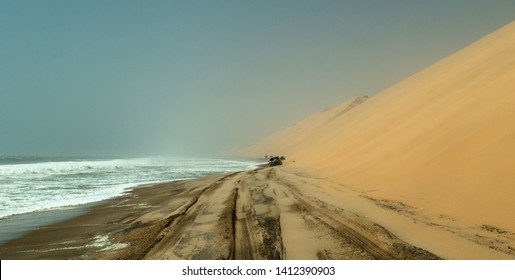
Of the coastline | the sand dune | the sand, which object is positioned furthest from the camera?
the sand dune

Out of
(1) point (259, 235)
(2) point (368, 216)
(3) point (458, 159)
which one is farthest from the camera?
(3) point (458, 159)

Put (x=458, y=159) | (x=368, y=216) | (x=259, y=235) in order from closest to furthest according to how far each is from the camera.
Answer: (x=259, y=235)
(x=368, y=216)
(x=458, y=159)

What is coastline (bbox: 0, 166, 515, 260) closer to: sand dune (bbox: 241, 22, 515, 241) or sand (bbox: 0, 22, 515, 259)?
sand (bbox: 0, 22, 515, 259)

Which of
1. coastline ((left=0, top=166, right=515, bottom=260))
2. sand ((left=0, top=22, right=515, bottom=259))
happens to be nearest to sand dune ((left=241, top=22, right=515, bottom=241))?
sand ((left=0, top=22, right=515, bottom=259))

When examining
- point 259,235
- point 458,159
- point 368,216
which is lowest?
point 259,235

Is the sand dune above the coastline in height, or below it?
above

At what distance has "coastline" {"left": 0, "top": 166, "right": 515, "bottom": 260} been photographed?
721 centimetres

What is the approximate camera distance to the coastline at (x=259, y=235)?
23.6 ft

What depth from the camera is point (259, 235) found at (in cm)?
858

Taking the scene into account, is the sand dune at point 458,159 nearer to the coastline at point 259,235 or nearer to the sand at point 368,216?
the sand at point 368,216

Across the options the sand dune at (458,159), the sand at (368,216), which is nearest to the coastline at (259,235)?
the sand at (368,216)

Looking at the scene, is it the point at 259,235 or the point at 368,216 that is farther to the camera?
the point at 368,216

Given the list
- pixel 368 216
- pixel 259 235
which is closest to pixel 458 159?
pixel 368 216

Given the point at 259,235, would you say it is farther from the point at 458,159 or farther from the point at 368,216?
the point at 458,159
